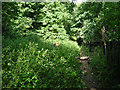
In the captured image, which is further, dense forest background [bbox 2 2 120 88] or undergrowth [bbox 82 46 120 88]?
dense forest background [bbox 2 2 120 88]

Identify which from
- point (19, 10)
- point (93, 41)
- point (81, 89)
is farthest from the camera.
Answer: point (19, 10)

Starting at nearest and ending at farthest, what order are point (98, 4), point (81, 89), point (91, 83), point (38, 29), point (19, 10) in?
point (81, 89) → point (91, 83) → point (98, 4) → point (19, 10) → point (38, 29)

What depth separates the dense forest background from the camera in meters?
2.80

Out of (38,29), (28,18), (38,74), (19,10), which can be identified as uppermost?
(19,10)

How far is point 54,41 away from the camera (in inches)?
274

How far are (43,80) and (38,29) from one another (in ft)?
18.8

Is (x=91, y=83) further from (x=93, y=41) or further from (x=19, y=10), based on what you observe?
(x=19, y=10)

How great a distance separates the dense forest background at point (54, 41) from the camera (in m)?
→ 2.80

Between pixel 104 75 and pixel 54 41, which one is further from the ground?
pixel 54 41

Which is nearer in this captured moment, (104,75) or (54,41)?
(104,75)

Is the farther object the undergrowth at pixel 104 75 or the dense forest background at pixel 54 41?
the dense forest background at pixel 54 41

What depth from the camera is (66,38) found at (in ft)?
26.3

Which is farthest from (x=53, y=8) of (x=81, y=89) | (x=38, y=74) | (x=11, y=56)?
(x=81, y=89)

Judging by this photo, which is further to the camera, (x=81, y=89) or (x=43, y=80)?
(x=43, y=80)
